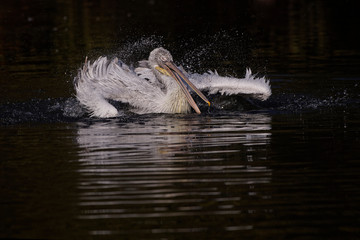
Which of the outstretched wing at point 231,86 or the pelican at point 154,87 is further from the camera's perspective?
the outstretched wing at point 231,86

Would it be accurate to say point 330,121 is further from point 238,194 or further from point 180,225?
point 180,225

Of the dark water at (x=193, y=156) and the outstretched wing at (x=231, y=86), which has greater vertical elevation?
the outstretched wing at (x=231, y=86)

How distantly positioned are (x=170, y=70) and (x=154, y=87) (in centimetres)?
32

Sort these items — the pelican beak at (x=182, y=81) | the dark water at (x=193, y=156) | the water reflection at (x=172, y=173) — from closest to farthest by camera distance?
the dark water at (x=193, y=156) → the water reflection at (x=172, y=173) → the pelican beak at (x=182, y=81)

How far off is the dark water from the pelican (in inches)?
8.1

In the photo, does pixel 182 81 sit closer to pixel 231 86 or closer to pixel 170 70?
pixel 170 70

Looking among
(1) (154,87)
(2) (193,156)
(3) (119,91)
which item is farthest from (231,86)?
(2) (193,156)

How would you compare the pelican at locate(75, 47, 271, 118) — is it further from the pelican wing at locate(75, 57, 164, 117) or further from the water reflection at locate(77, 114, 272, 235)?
the water reflection at locate(77, 114, 272, 235)

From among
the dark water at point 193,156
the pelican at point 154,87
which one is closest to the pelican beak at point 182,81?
the pelican at point 154,87

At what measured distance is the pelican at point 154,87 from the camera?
9.82 metres

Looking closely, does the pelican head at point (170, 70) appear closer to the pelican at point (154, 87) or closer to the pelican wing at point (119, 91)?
the pelican at point (154, 87)

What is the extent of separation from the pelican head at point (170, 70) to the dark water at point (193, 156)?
36 cm

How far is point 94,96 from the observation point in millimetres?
9750

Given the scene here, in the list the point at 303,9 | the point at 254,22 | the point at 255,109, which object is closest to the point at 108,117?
the point at 255,109
